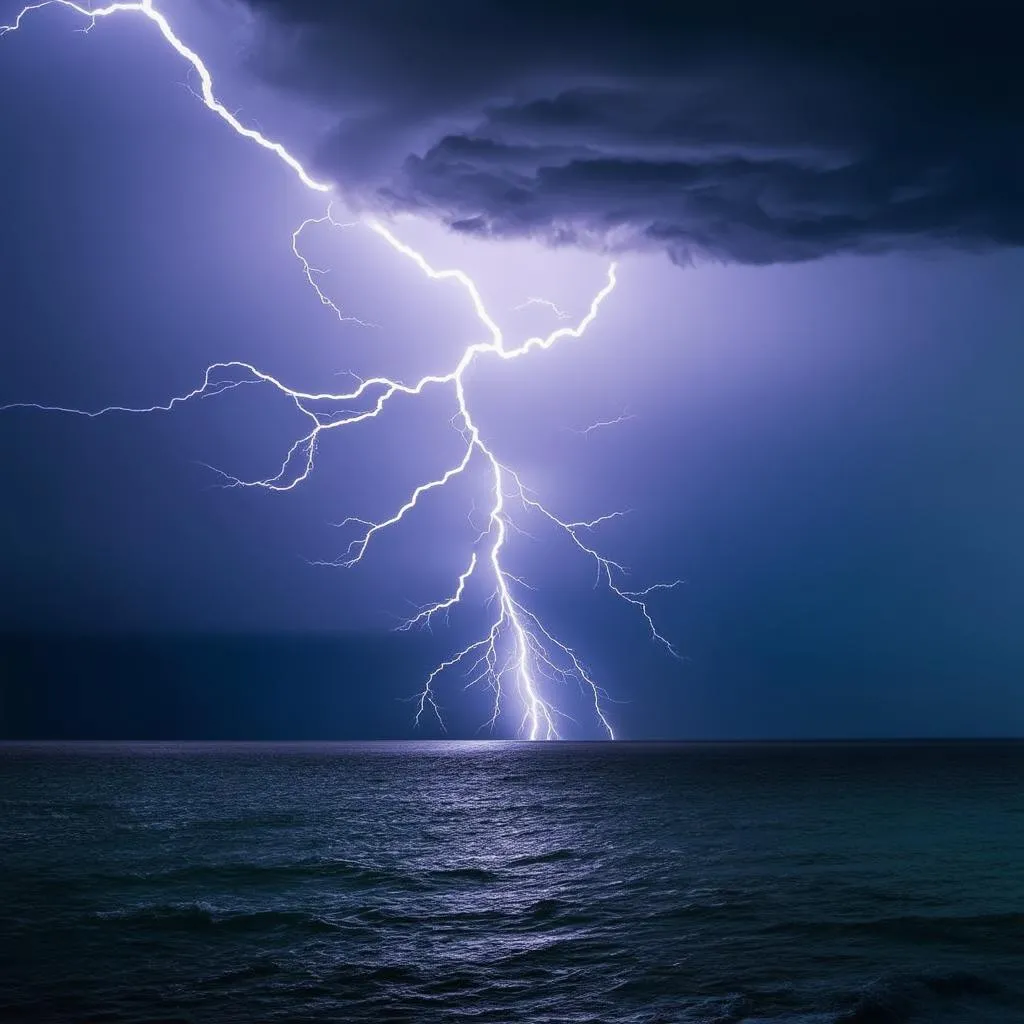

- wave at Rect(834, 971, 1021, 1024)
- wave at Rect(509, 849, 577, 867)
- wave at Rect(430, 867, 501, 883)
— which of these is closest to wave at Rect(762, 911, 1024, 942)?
wave at Rect(834, 971, 1021, 1024)

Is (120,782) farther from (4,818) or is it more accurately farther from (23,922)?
(23,922)

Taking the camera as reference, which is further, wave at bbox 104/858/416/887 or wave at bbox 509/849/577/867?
wave at bbox 509/849/577/867

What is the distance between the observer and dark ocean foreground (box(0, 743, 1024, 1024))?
7.89 meters

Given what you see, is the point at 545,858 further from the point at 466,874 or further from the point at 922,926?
the point at 922,926

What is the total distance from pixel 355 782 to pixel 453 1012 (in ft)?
130

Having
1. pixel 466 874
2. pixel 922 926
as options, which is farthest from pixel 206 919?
pixel 922 926

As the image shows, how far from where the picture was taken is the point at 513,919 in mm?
11336

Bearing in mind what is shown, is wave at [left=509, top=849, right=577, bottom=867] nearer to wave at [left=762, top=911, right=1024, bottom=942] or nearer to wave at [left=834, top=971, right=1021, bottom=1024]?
wave at [left=762, top=911, right=1024, bottom=942]

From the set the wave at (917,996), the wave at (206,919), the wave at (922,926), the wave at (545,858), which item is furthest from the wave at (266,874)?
the wave at (917,996)

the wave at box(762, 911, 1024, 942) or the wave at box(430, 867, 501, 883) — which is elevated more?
the wave at box(762, 911, 1024, 942)

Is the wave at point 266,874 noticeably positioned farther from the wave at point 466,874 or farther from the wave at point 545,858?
the wave at point 545,858

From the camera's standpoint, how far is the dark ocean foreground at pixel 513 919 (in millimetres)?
7891

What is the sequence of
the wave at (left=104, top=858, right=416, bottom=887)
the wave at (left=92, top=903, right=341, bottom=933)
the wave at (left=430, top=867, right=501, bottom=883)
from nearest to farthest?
the wave at (left=92, top=903, right=341, bottom=933) → the wave at (left=104, top=858, right=416, bottom=887) → the wave at (left=430, top=867, right=501, bottom=883)

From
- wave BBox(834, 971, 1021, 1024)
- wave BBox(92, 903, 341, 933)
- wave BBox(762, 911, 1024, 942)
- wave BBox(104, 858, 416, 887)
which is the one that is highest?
wave BBox(834, 971, 1021, 1024)
